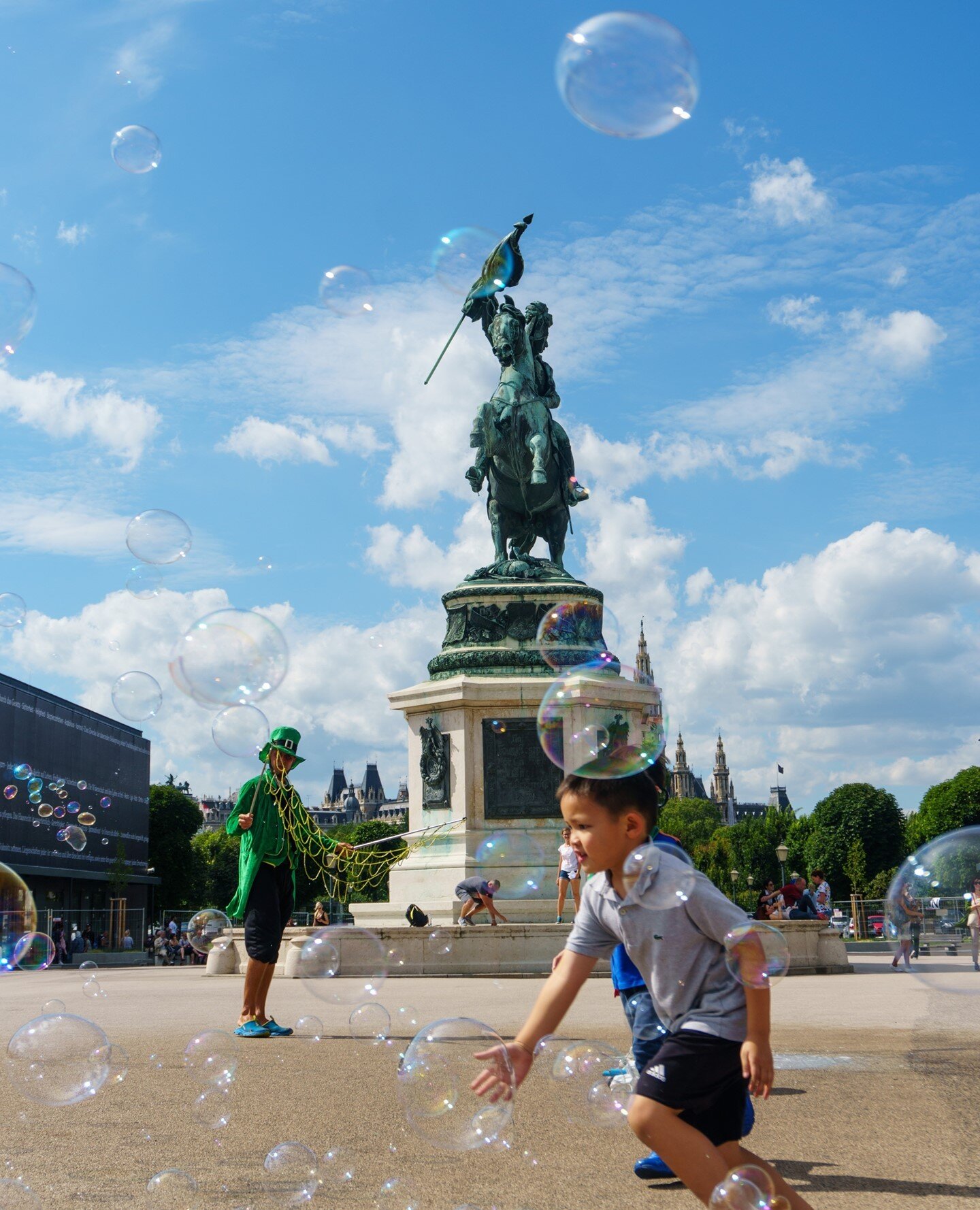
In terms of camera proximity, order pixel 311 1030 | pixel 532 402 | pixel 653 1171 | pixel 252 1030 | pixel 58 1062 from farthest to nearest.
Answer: pixel 532 402 < pixel 311 1030 < pixel 252 1030 < pixel 58 1062 < pixel 653 1171

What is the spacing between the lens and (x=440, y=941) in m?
20.2

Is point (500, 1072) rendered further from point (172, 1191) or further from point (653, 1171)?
point (172, 1191)

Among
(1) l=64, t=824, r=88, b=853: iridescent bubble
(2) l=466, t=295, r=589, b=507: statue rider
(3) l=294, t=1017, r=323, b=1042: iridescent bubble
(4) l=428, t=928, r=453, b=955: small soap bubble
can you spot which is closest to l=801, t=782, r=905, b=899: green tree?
(2) l=466, t=295, r=589, b=507: statue rider

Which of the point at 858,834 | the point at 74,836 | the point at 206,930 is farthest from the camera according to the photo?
the point at 858,834

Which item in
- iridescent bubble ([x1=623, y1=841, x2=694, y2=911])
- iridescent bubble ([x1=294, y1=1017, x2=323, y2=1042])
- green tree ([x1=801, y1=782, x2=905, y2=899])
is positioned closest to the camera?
iridescent bubble ([x1=623, y1=841, x2=694, y2=911])

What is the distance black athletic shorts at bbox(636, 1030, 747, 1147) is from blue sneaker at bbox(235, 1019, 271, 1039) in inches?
285

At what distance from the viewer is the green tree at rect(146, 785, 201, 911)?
9244 cm

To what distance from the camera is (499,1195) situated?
5.74m

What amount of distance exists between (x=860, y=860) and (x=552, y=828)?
247 ft

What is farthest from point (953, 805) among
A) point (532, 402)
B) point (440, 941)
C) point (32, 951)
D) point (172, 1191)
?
point (172, 1191)

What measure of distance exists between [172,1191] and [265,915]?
538cm

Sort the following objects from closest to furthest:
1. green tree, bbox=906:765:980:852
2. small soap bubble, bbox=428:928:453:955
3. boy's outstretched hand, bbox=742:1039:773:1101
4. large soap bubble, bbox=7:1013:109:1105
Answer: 1. boy's outstretched hand, bbox=742:1039:773:1101
2. large soap bubble, bbox=7:1013:109:1105
3. small soap bubble, bbox=428:928:453:955
4. green tree, bbox=906:765:980:852

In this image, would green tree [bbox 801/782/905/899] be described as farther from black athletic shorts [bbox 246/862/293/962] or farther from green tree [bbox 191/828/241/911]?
black athletic shorts [bbox 246/862/293/962]

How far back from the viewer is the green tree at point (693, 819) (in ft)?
523
